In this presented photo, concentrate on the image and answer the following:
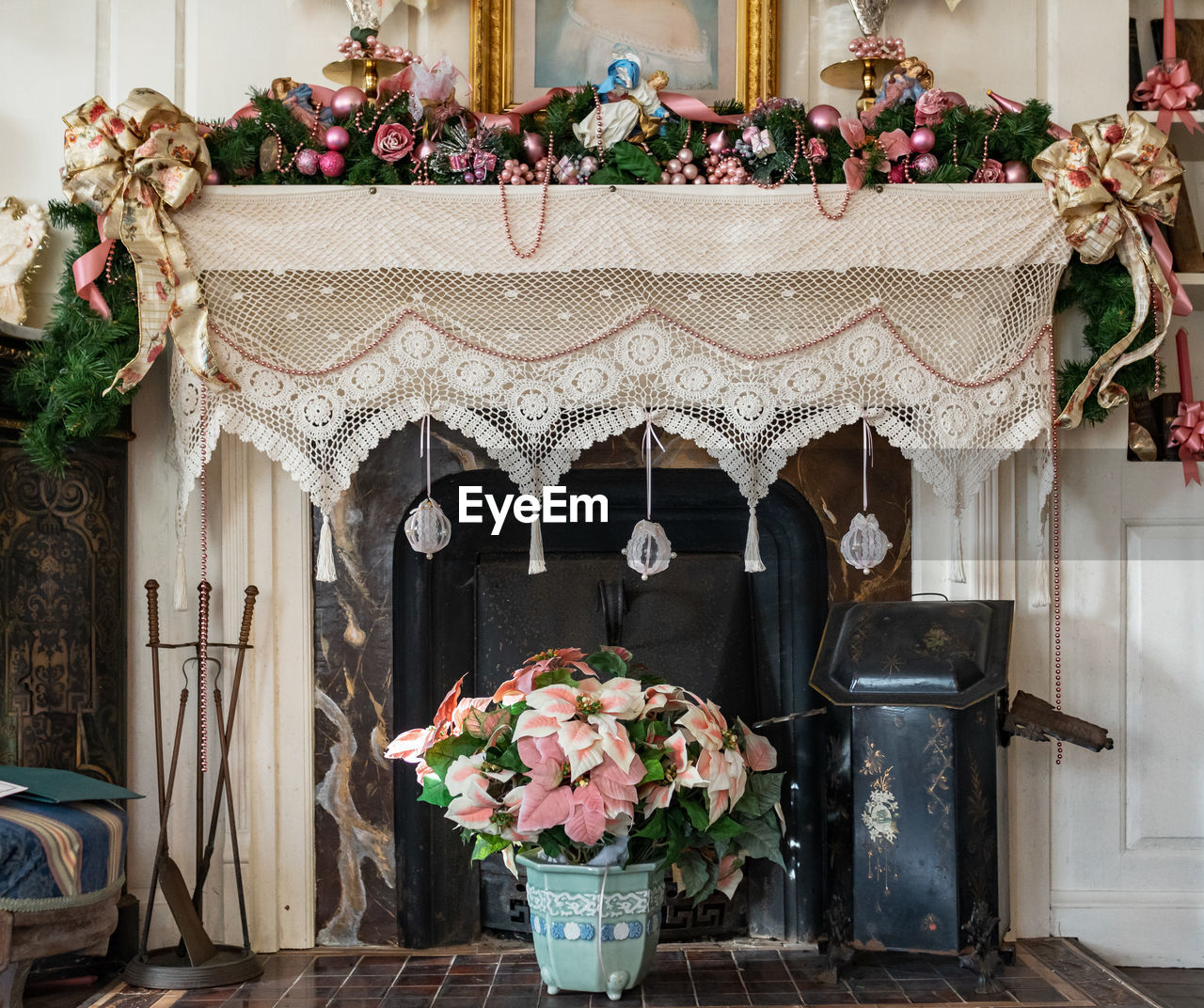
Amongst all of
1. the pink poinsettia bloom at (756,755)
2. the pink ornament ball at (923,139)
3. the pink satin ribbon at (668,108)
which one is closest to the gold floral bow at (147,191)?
the pink satin ribbon at (668,108)

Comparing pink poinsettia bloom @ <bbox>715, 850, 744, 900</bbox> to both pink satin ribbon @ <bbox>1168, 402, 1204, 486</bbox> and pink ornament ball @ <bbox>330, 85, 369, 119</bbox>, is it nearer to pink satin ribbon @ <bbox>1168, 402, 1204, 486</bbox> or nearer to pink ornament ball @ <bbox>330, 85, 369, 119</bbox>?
pink satin ribbon @ <bbox>1168, 402, 1204, 486</bbox>

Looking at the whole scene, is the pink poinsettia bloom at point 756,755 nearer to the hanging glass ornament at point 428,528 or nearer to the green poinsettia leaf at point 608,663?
the green poinsettia leaf at point 608,663

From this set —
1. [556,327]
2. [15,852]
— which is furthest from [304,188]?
[15,852]

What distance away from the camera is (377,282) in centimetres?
229

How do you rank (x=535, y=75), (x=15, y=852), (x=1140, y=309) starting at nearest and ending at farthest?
1. (x=15, y=852)
2. (x=1140, y=309)
3. (x=535, y=75)

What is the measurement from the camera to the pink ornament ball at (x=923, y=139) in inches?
88.4

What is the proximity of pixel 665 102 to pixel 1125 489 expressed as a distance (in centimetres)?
125

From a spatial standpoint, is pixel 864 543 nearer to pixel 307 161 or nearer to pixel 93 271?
pixel 307 161

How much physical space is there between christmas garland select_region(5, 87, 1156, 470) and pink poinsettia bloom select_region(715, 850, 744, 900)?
1220 mm

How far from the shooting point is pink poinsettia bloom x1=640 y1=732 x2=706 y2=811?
6.46 feet

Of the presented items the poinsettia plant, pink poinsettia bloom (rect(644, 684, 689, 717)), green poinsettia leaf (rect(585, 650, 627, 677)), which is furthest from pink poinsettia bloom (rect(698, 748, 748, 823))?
green poinsettia leaf (rect(585, 650, 627, 677))

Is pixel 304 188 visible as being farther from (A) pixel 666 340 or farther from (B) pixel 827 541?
(B) pixel 827 541

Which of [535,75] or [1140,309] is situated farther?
[535,75]

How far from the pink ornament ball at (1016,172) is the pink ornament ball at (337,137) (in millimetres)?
1246
